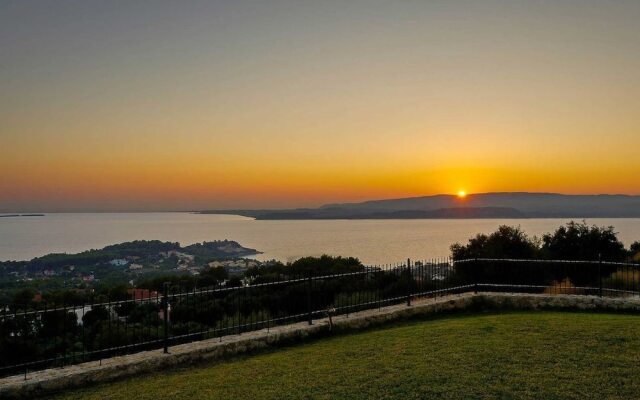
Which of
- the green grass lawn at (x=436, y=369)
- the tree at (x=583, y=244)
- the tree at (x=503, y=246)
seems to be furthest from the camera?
the tree at (x=503, y=246)

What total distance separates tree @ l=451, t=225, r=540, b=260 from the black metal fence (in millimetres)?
3203

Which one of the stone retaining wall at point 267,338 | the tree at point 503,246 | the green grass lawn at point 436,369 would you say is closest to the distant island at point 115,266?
the tree at point 503,246

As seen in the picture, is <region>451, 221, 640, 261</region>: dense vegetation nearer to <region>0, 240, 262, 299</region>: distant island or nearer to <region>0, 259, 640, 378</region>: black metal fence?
<region>0, 259, 640, 378</region>: black metal fence

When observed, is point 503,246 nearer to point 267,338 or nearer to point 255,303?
point 255,303

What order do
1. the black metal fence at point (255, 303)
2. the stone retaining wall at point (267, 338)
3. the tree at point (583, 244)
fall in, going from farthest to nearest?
the tree at point (583, 244)
the black metal fence at point (255, 303)
the stone retaining wall at point (267, 338)

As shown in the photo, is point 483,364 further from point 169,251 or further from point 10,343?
point 169,251

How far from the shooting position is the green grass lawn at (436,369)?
20.1 ft

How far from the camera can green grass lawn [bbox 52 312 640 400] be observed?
6117 millimetres

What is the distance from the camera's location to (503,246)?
958 inches

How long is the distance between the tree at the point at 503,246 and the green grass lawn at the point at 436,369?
14.1 m

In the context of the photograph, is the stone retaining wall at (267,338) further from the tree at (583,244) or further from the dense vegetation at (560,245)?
the tree at (583,244)

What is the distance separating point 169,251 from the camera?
52094 millimetres

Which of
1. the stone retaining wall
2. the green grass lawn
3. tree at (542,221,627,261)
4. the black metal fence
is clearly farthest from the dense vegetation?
the green grass lawn

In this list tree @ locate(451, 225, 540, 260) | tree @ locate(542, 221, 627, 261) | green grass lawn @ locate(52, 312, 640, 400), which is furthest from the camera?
tree @ locate(451, 225, 540, 260)
